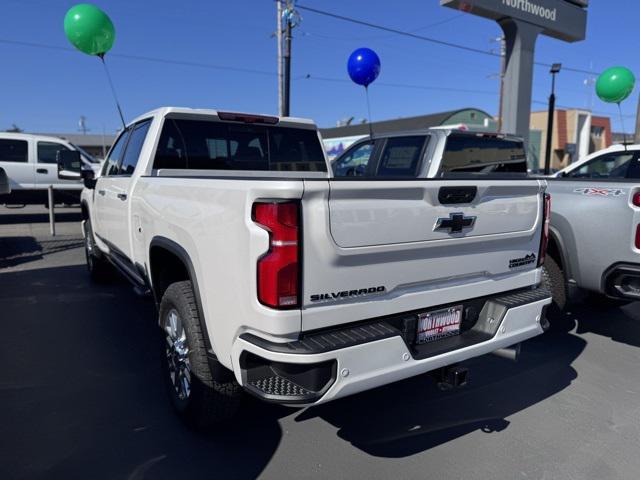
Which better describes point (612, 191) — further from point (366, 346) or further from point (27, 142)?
point (27, 142)

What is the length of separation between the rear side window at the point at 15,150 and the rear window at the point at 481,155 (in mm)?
11094

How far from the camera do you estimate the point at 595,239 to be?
4141mm

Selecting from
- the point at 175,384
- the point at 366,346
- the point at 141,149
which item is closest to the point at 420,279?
the point at 366,346

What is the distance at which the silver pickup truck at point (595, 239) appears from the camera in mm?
3914

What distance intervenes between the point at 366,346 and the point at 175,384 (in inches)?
59.1

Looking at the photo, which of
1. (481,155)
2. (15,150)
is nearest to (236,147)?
(481,155)

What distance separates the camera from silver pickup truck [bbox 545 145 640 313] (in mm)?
3914

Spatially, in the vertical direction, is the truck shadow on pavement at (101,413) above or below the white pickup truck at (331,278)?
below

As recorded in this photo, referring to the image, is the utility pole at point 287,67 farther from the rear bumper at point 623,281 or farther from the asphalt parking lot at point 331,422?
the rear bumper at point 623,281

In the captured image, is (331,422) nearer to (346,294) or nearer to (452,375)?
(452,375)

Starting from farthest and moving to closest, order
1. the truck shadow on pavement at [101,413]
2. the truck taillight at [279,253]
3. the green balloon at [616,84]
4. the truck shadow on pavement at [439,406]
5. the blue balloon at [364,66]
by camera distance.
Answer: the green balloon at [616,84] < the blue balloon at [364,66] < the truck shadow on pavement at [439,406] < the truck shadow on pavement at [101,413] < the truck taillight at [279,253]

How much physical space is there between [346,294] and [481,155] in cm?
480

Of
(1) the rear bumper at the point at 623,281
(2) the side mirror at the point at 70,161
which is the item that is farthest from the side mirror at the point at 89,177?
(1) the rear bumper at the point at 623,281

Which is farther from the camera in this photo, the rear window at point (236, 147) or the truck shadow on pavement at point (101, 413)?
the rear window at point (236, 147)
